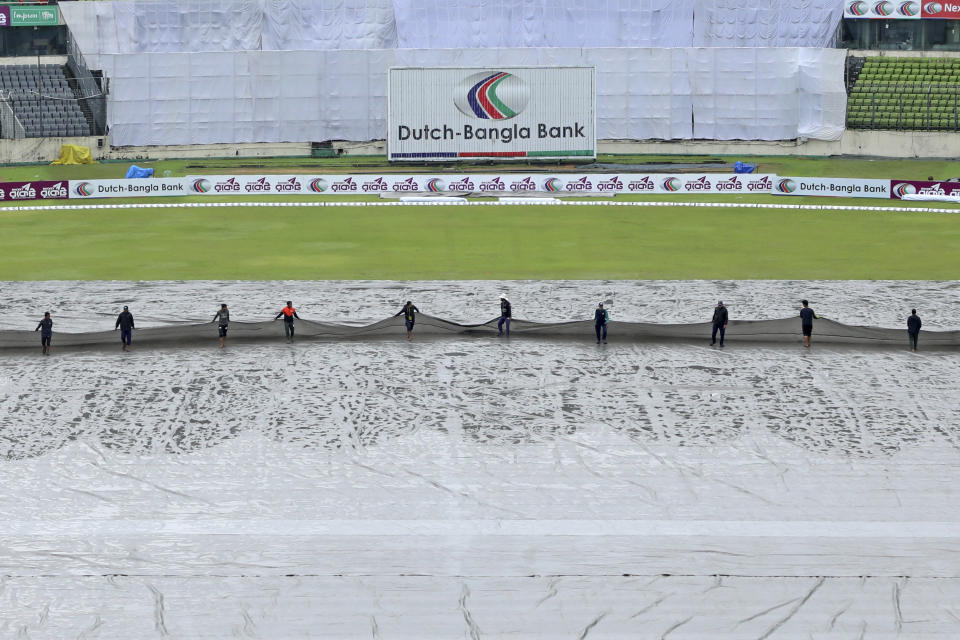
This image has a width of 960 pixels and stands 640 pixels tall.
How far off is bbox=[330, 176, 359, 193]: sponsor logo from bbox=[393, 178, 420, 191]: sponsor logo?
2.15m

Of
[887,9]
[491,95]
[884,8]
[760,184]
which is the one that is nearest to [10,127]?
[491,95]

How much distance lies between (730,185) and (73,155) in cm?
4043

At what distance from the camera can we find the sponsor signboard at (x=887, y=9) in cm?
7844

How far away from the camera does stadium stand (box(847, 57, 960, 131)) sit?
72812 mm

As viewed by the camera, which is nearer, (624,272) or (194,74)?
(624,272)

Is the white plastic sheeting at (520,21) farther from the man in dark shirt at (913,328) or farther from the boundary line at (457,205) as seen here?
the man in dark shirt at (913,328)

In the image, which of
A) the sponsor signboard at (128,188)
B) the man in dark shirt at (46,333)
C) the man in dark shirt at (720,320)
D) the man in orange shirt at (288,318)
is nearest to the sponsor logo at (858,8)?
the sponsor signboard at (128,188)

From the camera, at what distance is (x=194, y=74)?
7775 cm

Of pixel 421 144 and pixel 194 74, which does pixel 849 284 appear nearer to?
pixel 421 144

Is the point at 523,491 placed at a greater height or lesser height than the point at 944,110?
lesser

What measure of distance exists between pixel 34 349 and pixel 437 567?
16845 millimetres

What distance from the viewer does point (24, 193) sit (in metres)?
60.2

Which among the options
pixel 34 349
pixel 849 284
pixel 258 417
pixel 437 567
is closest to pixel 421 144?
pixel 849 284

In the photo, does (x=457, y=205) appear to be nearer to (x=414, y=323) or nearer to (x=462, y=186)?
(x=462, y=186)
